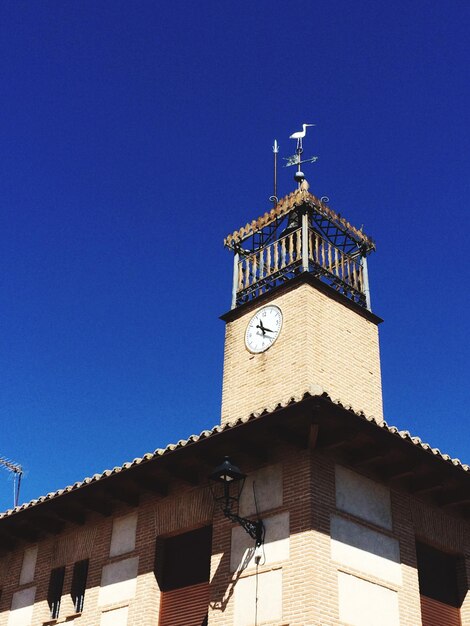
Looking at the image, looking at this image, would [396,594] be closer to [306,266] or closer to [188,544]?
[188,544]

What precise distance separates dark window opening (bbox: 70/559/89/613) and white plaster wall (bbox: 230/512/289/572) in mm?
3661

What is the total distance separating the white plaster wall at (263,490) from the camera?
11812 mm

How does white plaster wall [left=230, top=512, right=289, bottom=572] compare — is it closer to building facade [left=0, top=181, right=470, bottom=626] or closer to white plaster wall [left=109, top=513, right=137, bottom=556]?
building facade [left=0, top=181, right=470, bottom=626]

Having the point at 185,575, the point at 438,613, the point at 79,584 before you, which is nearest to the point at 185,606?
the point at 185,575

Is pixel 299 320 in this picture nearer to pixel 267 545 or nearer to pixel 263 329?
pixel 263 329

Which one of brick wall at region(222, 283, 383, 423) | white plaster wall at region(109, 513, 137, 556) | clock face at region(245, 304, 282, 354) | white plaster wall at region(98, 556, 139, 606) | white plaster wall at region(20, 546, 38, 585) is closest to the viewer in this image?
white plaster wall at region(98, 556, 139, 606)

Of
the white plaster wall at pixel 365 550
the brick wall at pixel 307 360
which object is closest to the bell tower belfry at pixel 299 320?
the brick wall at pixel 307 360

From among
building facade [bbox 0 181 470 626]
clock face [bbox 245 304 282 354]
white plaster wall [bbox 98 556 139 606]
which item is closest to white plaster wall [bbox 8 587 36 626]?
building facade [bbox 0 181 470 626]

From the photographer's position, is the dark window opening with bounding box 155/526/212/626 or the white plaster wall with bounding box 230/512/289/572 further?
the dark window opening with bounding box 155/526/212/626

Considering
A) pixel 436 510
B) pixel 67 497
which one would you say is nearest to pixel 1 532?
pixel 67 497

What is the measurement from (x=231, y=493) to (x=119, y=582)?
268cm

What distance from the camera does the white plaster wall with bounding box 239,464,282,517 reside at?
1181 centimetres

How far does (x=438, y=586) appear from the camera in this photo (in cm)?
1301

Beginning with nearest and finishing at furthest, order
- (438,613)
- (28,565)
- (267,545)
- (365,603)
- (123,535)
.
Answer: (365,603)
(267,545)
(438,613)
(123,535)
(28,565)
